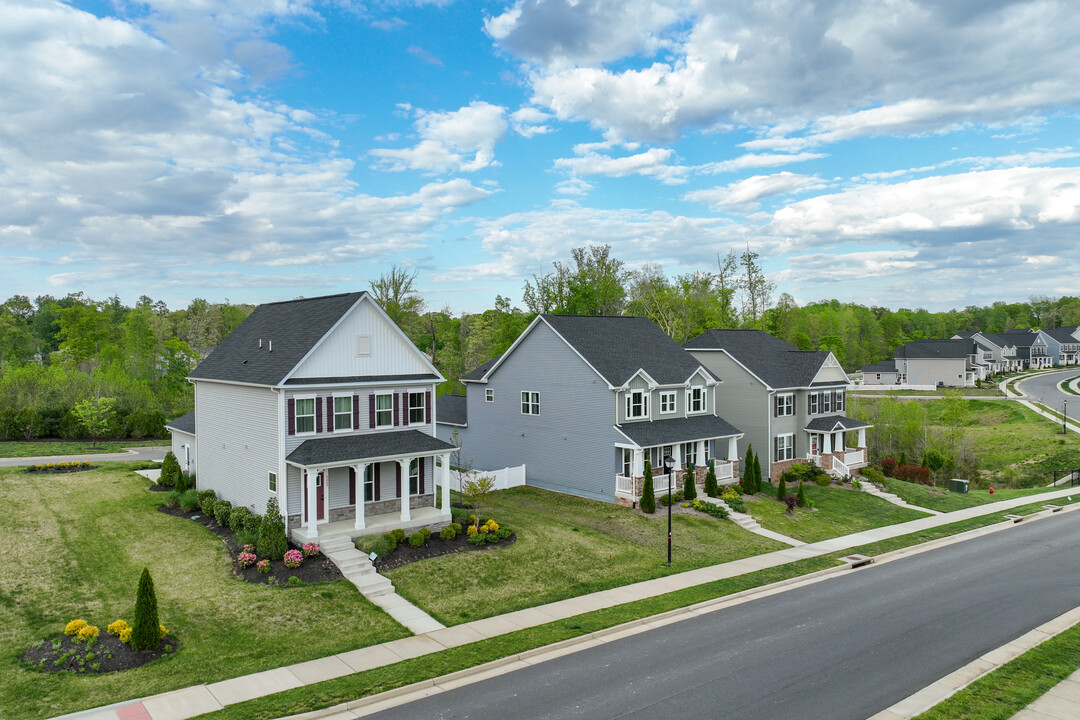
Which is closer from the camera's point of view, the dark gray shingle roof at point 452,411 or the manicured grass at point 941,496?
the manicured grass at point 941,496

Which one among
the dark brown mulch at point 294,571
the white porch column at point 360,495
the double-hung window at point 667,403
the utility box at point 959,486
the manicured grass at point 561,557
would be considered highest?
the double-hung window at point 667,403

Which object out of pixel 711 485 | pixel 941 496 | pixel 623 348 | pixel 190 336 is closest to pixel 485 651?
pixel 711 485

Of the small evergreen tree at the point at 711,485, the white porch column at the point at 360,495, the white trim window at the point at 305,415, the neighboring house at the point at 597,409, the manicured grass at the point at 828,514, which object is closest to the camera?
the white porch column at the point at 360,495

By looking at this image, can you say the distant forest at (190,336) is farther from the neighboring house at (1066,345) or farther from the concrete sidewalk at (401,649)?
the neighboring house at (1066,345)

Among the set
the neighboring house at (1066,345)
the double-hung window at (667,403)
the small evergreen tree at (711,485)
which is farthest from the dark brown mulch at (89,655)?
the neighboring house at (1066,345)

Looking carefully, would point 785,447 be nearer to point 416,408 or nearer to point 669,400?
point 669,400

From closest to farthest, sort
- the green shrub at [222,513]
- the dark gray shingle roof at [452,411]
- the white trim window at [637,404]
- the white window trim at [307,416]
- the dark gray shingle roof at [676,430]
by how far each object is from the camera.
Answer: the white window trim at [307,416] < the green shrub at [222,513] < the dark gray shingle roof at [676,430] < the white trim window at [637,404] < the dark gray shingle roof at [452,411]

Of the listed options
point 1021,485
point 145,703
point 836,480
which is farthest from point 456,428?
point 1021,485

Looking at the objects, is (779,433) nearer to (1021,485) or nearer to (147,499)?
(1021,485)
